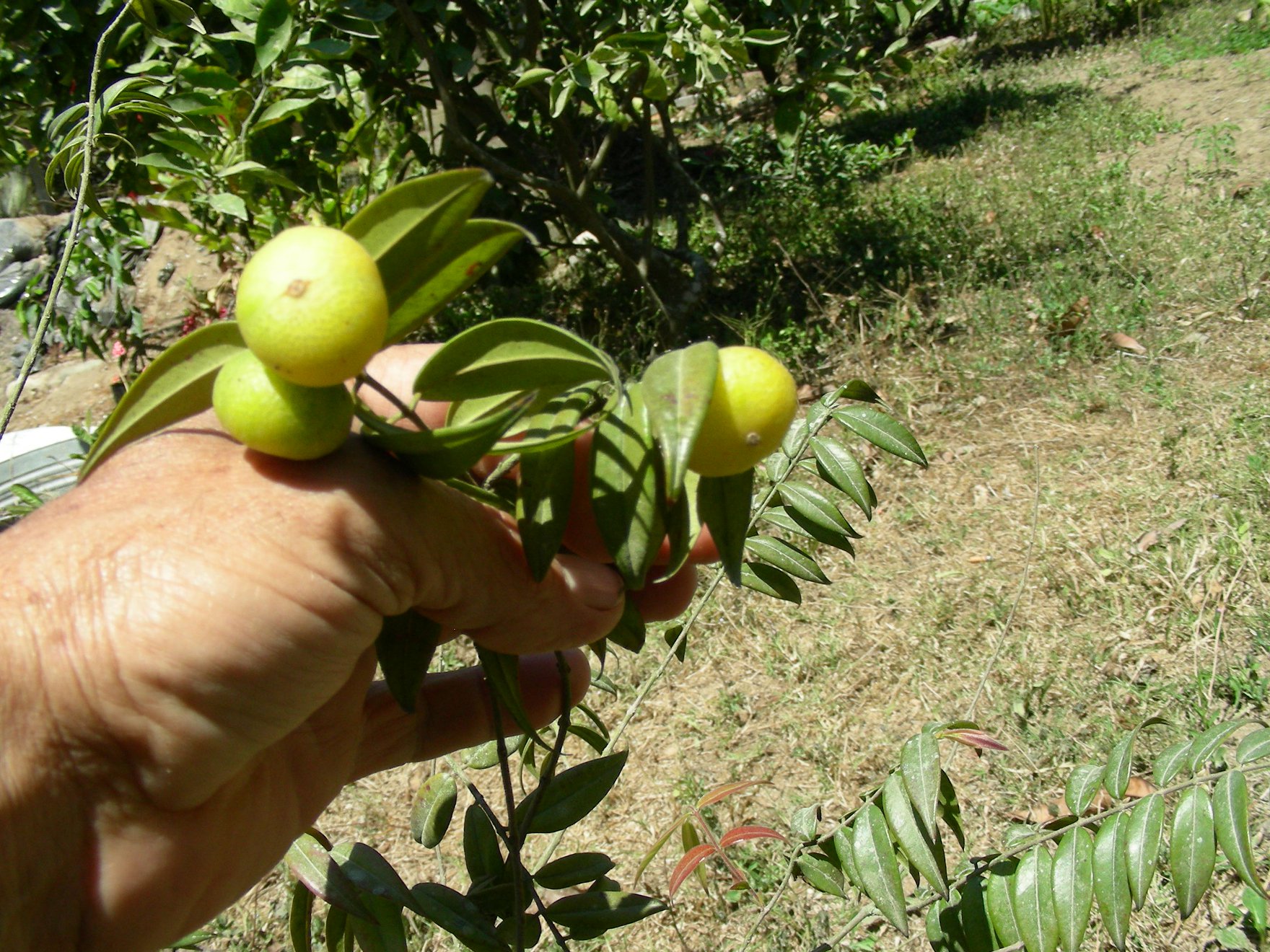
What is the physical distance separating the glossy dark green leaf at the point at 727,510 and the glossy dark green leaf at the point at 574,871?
59cm

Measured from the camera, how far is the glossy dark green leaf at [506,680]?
2.81ft

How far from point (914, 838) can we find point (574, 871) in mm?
409

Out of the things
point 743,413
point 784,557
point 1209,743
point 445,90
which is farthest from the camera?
point 445,90

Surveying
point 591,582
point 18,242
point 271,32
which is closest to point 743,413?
point 591,582

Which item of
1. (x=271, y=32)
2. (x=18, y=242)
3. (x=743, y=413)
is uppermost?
(x=271, y=32)

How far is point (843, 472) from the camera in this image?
126 cm

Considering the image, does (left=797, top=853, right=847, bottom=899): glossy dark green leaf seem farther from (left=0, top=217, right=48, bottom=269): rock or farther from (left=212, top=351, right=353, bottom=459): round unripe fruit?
(left=0, top=217, right=48, bottom=269): rock

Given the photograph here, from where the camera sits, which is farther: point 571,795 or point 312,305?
point 571,795

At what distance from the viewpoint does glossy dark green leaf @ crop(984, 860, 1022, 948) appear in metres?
1.08

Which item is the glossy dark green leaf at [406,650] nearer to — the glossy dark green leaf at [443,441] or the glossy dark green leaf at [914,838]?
the glossy dark green leaf at [443,441]

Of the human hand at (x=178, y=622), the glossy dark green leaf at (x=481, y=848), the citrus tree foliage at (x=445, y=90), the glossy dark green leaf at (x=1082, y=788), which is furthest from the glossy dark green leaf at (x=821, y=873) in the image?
the citrus tree foliage at (x=445, y=90)

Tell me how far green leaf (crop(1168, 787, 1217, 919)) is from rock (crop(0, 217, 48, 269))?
8401mm

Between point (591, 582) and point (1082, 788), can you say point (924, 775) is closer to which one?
point (1082, 788)

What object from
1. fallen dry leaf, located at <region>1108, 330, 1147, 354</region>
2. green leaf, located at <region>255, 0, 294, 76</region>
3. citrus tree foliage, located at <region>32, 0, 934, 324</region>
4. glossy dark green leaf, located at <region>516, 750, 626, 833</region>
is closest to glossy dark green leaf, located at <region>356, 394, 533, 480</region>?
glossy dark green leaf, located at <region>516, 750, 626, 833</region>
